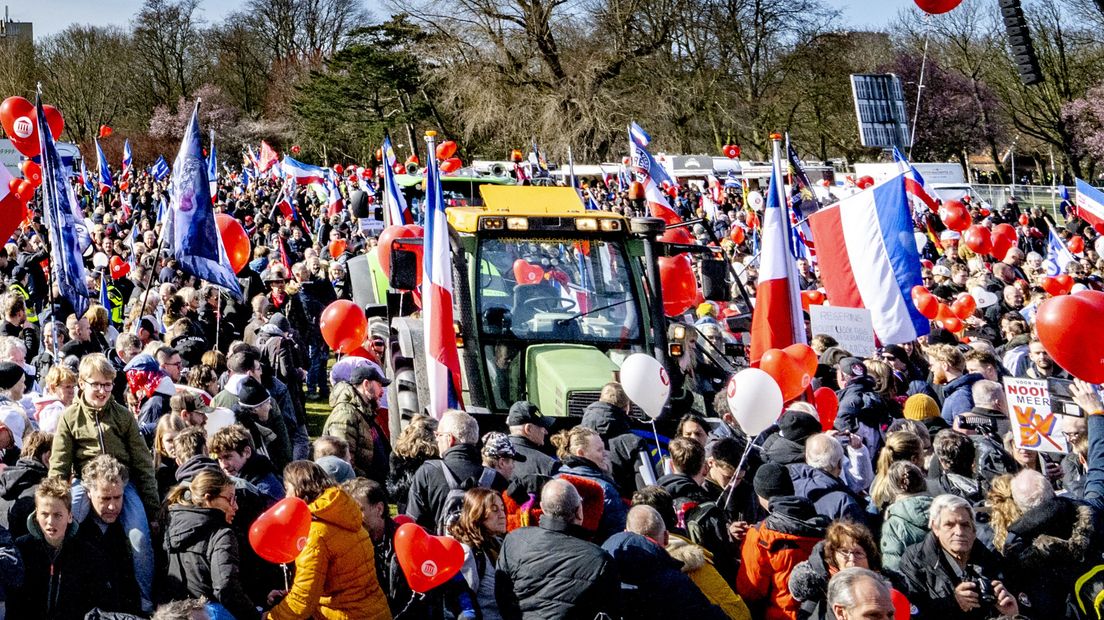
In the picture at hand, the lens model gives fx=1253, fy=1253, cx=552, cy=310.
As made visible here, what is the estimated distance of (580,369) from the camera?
848 cm

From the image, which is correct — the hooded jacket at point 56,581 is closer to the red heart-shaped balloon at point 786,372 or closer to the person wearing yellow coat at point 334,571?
the person wearing yellow coat at point 334,571

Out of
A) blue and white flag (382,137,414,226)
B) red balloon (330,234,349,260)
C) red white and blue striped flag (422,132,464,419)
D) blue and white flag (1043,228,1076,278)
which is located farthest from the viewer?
red balloon (330,234,349,260)

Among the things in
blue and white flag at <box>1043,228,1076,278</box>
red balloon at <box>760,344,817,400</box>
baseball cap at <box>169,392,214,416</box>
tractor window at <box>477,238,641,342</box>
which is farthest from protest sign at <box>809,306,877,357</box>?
blue and white flag at <box>1043,228,1076,278</box>

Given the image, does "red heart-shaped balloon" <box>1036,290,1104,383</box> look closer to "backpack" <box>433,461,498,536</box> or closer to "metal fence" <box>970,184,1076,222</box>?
"backpack" <box>433,461,498,536</box>

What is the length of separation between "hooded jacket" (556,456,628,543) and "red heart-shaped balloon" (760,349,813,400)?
2045mm

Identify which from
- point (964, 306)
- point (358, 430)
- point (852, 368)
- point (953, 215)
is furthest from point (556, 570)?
point (953, 215)

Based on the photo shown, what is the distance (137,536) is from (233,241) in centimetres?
774

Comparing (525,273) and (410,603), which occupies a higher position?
(525,273)

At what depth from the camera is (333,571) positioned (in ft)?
16.5

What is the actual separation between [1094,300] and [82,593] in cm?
511

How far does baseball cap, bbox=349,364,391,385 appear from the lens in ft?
26.3

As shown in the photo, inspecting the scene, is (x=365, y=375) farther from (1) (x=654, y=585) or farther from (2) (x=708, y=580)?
(1) (x=654, y=585)

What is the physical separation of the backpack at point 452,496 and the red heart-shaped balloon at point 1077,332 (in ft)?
9.88

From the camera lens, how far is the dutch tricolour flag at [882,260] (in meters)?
10.0
